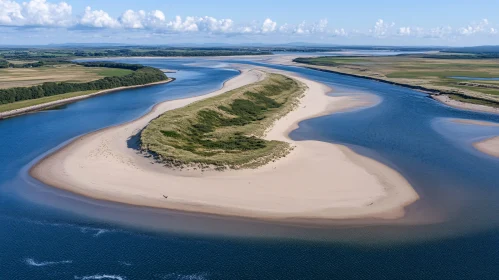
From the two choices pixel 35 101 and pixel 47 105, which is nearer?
pixel 47 105

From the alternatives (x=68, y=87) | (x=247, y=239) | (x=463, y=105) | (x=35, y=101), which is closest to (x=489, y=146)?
(x=463, y=105)

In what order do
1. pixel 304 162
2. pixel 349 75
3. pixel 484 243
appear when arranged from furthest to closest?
pixel 349 75 < pixel 304 162 < pixel 484 243

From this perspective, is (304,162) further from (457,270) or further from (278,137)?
(457,270)

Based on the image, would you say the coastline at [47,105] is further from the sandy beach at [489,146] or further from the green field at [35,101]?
the sandy beach at [489,146]

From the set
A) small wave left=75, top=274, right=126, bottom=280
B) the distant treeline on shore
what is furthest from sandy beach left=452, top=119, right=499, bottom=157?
the distant treeline on shore

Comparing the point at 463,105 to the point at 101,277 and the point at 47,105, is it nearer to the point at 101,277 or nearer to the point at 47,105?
the point at 101,277

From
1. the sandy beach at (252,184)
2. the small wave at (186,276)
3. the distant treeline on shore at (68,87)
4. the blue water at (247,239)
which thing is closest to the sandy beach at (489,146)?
the blue water at (247,239)

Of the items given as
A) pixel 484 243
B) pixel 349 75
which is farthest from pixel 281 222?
pixel 349 75
